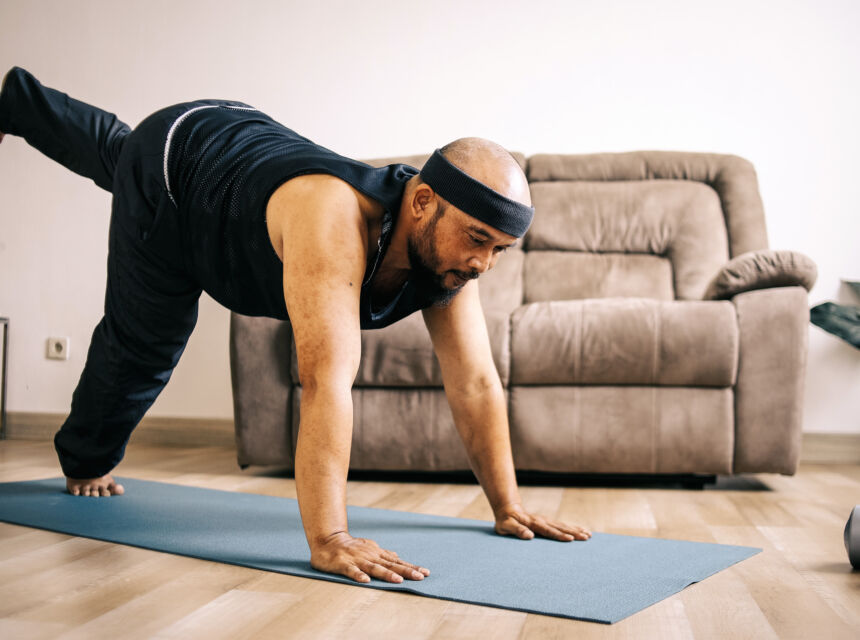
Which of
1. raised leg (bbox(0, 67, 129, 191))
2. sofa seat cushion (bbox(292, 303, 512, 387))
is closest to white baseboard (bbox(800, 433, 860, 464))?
sofa seat cushion (bbox(292, 303, 512, 387))

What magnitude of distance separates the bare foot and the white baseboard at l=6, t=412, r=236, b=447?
137cm

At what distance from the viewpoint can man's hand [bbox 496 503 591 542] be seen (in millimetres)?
1521

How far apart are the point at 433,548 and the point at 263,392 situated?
1.19 meters

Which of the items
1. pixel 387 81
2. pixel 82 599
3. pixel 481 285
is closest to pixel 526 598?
pixel 82 599

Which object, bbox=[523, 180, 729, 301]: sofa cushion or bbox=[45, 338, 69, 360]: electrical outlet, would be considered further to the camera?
bbox=[45, 338, 69, 360]: electrical outlet

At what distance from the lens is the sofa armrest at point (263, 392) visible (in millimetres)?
2471

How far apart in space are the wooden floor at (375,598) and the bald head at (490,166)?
666 mm

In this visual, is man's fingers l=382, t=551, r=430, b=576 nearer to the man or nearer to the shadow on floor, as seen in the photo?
the man

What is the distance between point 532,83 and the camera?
333 cm

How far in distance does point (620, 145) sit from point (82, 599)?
2.76 metres

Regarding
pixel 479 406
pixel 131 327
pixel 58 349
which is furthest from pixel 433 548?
pixel 58 349

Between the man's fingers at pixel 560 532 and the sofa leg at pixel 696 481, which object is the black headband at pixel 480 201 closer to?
the man's fingers at pixel 560 532

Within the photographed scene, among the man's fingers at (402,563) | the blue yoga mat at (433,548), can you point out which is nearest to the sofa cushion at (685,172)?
the blue yoga mat at (433,548)

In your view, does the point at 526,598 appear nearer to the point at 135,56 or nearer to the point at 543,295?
the point at 543,295
